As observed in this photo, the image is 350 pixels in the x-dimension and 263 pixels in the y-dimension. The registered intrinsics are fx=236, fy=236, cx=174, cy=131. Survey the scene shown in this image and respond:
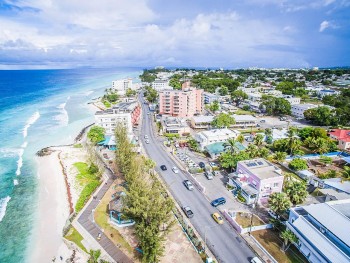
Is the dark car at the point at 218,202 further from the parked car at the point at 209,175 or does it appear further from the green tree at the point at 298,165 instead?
the green tree at the point at 298,165

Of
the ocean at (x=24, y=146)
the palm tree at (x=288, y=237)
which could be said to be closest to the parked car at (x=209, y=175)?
the palm tree at (x=288, y=237)

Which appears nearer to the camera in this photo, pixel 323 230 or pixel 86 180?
pixel 323 230

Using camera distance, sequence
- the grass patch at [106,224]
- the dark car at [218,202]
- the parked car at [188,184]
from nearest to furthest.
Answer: the grass patch at [106,224]
the dark car at [218,202]
the parked car at [188,184]

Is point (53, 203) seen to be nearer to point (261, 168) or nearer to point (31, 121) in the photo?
point (261, 168)

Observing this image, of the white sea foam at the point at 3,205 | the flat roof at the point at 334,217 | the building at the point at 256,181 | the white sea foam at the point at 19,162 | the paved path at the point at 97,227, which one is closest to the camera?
the flat roof at the point at 334,217

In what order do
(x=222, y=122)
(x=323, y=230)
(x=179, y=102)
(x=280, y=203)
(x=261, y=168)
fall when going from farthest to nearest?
(x=179, y=102)
(x=222, y=122)
(x=261, y=168)
(x=280, y=203)
(x=323, y=230)

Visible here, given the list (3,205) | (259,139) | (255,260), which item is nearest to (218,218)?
(255,260)

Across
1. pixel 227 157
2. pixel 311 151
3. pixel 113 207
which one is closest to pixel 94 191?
pixel 113 207
